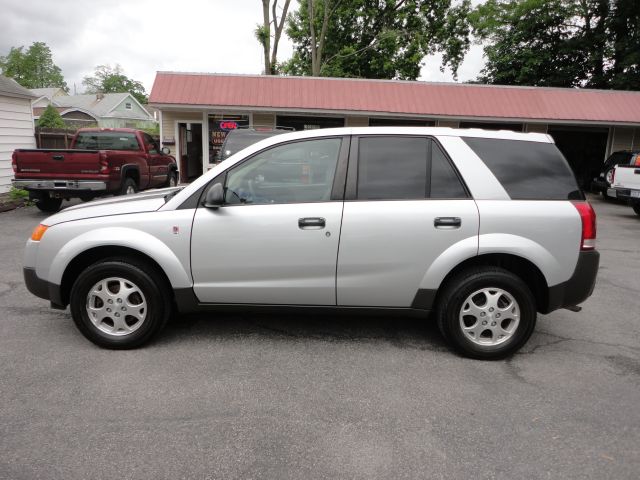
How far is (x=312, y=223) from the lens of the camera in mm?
3816

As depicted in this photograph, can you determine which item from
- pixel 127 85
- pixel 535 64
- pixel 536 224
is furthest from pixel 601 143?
pixel 127 85

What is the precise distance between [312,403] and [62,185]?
9.25m

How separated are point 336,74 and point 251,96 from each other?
43.1ft

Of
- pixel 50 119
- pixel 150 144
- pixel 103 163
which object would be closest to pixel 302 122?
pixel 150 144

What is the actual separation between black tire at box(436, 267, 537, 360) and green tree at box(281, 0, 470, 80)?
26.1 m

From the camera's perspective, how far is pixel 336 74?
2998 cm

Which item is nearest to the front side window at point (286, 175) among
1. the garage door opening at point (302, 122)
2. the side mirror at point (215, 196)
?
the side mirror at point (215, 196)

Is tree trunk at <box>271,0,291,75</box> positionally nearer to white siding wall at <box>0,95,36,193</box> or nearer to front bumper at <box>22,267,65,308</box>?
white siding wall at <box>0,95,36,193</box>

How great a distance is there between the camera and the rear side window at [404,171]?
3.92m

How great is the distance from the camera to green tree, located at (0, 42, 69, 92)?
79.1 metres

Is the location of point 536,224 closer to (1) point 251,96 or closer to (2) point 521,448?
(2) point 521,448

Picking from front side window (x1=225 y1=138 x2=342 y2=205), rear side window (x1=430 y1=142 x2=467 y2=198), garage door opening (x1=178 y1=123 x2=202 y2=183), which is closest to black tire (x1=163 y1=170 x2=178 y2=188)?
garage door opening (x1=178 y1=123 x2=202 y2=183)

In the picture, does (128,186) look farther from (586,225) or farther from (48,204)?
(586,225)

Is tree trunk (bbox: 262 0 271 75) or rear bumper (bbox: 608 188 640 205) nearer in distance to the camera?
rear bumper (bbox: 608 188 640 205)
